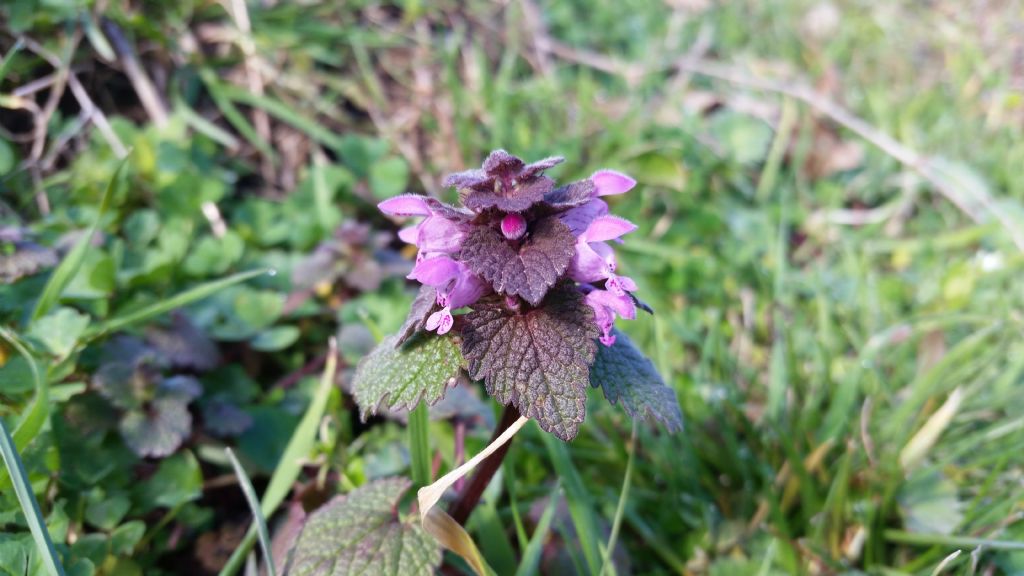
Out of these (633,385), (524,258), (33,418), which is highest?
(524,258)

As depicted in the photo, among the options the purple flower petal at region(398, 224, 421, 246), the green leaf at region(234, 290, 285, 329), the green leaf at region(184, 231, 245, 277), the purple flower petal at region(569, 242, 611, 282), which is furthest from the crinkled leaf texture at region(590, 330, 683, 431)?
the green leaf at region(184, 231, 245, 277)

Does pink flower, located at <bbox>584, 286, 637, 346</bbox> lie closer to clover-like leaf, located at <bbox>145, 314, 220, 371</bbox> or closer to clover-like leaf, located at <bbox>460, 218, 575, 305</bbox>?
clover-like leaf, located at <bbox>460, 218, 575, 305</bbox>

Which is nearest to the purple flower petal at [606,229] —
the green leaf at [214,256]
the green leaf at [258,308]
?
the green leaf at [258,308]

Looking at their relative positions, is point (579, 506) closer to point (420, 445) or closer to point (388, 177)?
point (420, 445)

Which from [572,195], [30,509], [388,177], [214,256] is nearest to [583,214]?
[572,195]

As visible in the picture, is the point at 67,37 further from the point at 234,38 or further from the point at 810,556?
the point at 810,556

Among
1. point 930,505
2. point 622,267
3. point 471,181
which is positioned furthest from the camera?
point 622,267

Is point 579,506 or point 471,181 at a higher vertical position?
point 471,181
